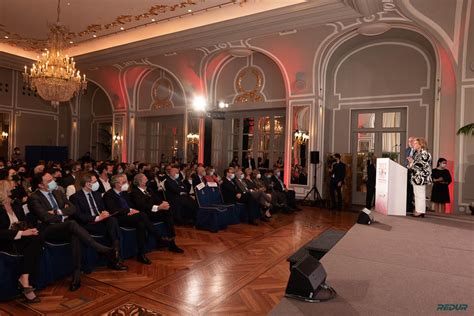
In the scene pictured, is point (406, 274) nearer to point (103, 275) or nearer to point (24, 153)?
point (103, 275)

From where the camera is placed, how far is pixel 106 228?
4.20 metres

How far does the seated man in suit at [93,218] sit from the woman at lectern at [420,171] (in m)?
4.03

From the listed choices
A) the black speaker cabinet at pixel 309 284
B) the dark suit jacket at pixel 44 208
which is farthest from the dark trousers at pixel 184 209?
the black speaker cabinet at pixel 309 284

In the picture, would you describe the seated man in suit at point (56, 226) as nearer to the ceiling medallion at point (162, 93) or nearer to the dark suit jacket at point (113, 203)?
the dark suit jacket at point (113, 203)

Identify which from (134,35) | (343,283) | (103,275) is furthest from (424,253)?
(134,35)

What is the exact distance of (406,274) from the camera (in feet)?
8.04

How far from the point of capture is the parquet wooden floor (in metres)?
3.09

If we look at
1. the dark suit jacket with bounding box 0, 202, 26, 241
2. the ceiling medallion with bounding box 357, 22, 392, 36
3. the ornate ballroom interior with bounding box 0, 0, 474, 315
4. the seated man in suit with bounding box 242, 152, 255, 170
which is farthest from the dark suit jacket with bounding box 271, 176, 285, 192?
the dark suit jacket with bounding box 0, 202, 26, 241

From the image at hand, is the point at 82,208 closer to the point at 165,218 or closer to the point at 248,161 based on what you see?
the point at 165,218

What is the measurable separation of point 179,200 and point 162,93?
259 inches

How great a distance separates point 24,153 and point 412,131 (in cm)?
1331

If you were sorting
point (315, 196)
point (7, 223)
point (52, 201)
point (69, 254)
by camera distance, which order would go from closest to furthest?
point (7, 223), point (69, 254), point (52, 201), point (315, 196)

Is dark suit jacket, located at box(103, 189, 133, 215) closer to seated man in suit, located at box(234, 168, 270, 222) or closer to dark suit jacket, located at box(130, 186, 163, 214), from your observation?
dark suit jacket, located at box(130, 186, 163, 214)

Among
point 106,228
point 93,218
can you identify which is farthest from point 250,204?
point 93,218
